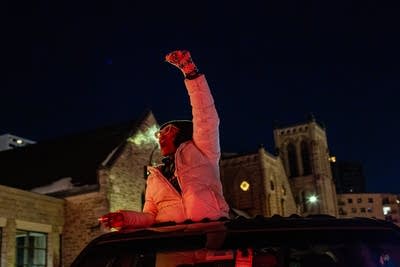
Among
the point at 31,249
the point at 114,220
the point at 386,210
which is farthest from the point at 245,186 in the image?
the point at 386,210

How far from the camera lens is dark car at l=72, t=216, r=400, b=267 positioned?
2.28m

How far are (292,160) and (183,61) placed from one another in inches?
2142

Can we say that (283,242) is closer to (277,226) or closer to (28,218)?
(277,226)

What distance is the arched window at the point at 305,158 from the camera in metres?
56.1

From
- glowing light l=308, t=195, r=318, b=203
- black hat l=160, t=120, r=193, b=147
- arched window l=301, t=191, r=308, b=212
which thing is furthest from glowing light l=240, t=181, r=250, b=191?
black hat l=160, t=120, r=193, b=147

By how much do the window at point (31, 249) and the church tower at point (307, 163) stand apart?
36305 millimetres

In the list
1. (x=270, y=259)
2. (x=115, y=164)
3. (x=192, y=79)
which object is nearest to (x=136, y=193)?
(x=115, y=164)

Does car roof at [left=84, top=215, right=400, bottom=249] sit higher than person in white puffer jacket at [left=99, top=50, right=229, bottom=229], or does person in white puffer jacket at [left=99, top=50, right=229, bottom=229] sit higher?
person in white puffer jacket at [left=99, top=50, right=229, bottom=229]

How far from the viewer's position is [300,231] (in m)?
2.28

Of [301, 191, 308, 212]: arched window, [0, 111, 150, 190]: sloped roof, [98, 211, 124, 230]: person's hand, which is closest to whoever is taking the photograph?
[98, 211, 124, 230]: person's hand

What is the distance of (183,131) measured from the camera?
4.33 m

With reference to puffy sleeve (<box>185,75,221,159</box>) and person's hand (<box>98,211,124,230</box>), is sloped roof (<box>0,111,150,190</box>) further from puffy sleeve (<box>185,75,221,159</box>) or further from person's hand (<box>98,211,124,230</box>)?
person's hand (<box>98,211,124,230</box>)

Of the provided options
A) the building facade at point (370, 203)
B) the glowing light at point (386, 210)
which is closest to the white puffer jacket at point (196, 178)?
the building facade at point (370, 203)

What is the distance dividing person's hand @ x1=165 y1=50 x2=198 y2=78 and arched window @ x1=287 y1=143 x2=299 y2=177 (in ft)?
176
